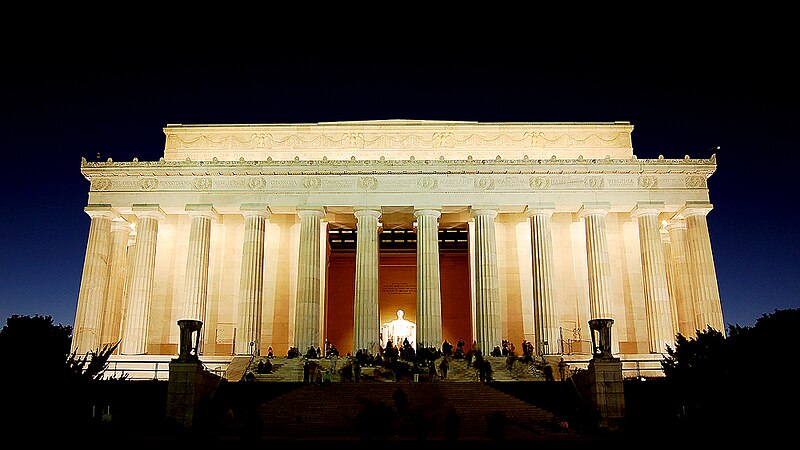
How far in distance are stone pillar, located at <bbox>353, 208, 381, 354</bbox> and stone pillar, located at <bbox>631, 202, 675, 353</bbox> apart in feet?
49.6

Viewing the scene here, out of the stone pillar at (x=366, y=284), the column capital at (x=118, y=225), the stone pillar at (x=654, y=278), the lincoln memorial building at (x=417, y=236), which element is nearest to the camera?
the stone pillar at (x=366, y=284)

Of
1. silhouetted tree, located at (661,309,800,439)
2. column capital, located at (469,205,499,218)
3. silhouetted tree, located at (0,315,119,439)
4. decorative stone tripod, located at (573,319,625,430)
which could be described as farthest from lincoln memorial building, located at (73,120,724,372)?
silhouetted tree, located at (0,315,119,439)

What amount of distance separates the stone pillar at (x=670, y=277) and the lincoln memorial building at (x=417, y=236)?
8 centimetres

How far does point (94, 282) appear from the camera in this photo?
3944 cm

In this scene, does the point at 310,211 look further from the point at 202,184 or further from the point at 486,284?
the point at 486,284

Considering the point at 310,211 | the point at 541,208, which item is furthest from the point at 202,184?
the point at 541,208

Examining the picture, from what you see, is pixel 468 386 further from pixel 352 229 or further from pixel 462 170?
pixel 352 229

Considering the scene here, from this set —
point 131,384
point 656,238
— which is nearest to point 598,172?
point 656,238

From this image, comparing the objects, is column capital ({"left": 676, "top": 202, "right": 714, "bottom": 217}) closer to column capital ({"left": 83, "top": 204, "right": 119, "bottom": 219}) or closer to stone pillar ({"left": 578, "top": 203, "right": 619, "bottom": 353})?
stone pillar ({"left": 578, "top": 203, "right": 619, "bottom": 353})

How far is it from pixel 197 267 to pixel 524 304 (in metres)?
19.1

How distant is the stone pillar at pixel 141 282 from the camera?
38938mm

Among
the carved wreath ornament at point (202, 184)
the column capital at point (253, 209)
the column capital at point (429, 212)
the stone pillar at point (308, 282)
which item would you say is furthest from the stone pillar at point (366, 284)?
the carved wreath ornament at point (202, 184)

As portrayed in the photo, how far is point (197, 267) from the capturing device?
3991 cm

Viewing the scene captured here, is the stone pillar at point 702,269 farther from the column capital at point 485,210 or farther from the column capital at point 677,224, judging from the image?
the column capital at point 485,210
